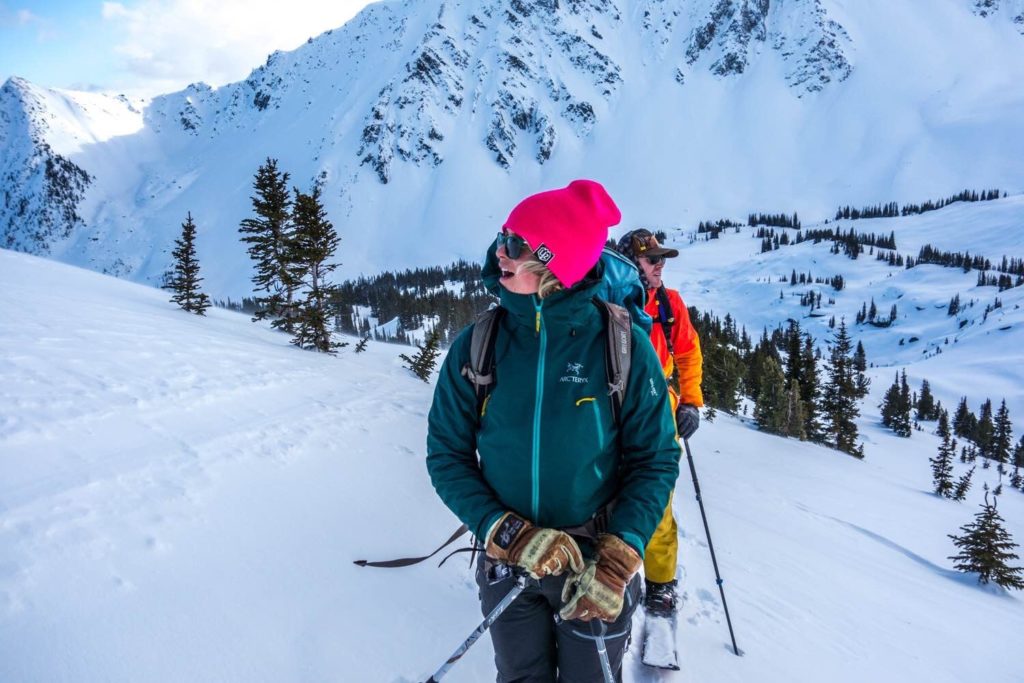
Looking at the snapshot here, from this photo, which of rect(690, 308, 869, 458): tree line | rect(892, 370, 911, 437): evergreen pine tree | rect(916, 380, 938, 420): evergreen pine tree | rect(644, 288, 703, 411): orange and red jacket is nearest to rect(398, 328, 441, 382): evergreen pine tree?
rect(644, 288, 703, 411): orange and red jacket

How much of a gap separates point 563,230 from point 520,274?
11.6 inches

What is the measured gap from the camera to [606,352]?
244 centimetres

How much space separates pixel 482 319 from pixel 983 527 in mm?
19449

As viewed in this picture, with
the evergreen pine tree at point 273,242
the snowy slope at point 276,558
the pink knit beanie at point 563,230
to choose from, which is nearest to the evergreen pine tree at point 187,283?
the evergreen pine tree at point 273,242

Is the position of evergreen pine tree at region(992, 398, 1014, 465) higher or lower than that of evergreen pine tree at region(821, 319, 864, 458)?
lower

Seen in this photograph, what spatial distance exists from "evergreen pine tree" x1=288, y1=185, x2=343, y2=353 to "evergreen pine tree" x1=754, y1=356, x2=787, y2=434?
34.2m

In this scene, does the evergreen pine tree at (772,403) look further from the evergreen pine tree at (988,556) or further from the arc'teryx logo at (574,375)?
the arc'teryx logo at (574,375)

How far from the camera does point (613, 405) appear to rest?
2479mm

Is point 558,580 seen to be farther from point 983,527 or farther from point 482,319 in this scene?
point 983,527

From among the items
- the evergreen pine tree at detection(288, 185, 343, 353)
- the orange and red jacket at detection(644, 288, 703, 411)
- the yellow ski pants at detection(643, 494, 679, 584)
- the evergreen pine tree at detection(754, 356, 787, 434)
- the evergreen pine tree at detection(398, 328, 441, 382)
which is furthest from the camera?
the evergreen pine tree at detection(754, 356, 787, 434)

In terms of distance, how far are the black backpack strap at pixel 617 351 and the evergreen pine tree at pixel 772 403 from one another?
42569 mm

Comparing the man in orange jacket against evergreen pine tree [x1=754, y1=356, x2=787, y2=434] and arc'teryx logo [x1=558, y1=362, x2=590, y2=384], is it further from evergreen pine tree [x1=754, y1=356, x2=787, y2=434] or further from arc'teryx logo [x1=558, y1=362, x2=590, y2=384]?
evergreen pine tree [x1=754, y1=356, x2=787, y2=434]

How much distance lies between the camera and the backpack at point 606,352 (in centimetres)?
242

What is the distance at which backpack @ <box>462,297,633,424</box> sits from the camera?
242 centimetres
